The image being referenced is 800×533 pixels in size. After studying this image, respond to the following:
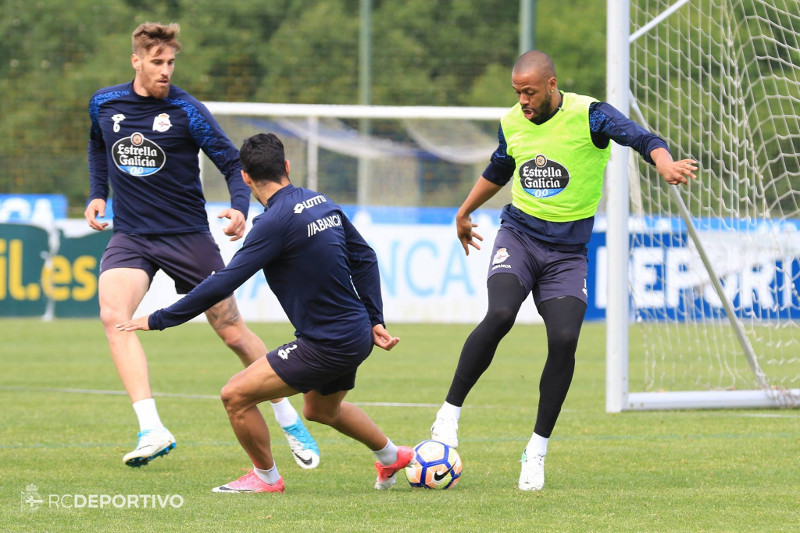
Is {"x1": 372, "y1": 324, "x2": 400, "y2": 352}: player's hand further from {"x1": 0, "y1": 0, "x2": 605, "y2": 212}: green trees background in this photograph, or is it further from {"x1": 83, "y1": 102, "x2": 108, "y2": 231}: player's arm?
{"x1": 0, "y1": 0, "x2": 605, "y2": 212}: green trees background

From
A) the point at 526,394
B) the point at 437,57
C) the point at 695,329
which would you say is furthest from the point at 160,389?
the point at 437,57

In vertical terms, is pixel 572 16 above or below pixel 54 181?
above

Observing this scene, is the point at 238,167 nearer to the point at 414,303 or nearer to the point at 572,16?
the point at 414,303

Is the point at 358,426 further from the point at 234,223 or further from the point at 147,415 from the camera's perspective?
the point at 234,223

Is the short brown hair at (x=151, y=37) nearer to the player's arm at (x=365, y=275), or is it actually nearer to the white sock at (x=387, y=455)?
the player's arm at (x=365, y=275)

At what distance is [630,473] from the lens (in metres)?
6.33

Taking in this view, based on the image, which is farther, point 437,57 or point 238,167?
point 437,57

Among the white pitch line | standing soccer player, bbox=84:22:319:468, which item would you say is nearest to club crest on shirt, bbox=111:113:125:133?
standing soccer player, bbox=84:22:319:468

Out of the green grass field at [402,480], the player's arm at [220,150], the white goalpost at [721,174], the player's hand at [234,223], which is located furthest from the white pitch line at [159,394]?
the player's hand at [234,223]

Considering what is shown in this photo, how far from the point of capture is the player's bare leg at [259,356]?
659cm

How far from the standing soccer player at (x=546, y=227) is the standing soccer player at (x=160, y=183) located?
4.23ft

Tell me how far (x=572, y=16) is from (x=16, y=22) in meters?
15.6

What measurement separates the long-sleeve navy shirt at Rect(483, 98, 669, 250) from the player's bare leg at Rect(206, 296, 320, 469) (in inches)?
60.1
